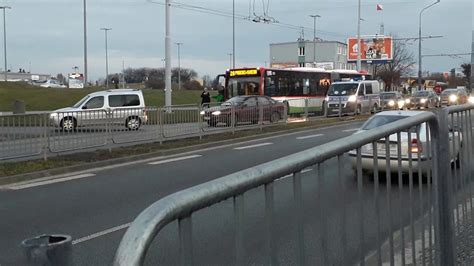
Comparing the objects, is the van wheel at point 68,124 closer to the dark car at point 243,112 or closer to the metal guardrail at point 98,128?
the metal guardrail at point 98,128

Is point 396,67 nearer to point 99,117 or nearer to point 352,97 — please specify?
point 352,97

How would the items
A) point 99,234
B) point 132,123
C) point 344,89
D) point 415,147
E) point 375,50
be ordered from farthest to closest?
point 375,50, point 344,89, point 132,123, point 99,234, point 415,147

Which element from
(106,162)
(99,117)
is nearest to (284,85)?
(99,117)

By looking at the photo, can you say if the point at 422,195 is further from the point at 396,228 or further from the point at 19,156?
the point at 19,156

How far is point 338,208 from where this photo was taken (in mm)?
2932

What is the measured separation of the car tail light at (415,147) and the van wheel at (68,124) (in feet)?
41.4

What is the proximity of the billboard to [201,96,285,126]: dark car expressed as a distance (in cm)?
4943

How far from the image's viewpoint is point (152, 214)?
1697mm

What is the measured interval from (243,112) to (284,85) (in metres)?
13.4

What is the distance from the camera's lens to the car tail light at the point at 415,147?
3788mm

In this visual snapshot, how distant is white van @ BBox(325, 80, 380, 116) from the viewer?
34.6 meters

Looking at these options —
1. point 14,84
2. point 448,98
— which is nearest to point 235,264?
point 448,98

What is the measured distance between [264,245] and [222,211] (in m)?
0.23

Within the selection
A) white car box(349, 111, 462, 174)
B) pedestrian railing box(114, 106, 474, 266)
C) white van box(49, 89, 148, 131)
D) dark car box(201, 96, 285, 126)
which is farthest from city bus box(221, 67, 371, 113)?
white car box(349, 111, 462, 174)
